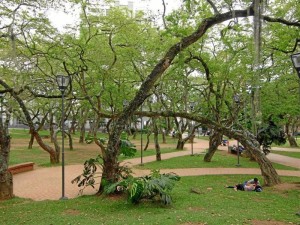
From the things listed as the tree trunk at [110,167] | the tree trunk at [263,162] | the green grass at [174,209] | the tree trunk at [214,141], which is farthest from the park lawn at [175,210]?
the tree trunk at [214,141]

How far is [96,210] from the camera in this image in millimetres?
6980

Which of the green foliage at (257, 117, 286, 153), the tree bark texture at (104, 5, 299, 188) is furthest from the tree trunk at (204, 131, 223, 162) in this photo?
the tree bark texture at (104, 5, 299, 188)

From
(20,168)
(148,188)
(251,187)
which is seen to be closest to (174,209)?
(148,188)

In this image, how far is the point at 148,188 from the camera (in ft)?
23.3

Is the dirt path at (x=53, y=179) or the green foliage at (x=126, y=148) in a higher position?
the green foliage at (x=126, y=148)

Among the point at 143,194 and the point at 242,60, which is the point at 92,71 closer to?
the point at 242,60

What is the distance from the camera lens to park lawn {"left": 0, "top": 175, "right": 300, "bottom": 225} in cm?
593

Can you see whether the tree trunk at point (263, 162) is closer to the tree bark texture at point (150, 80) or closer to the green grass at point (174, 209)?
the green grass at point (174, 209)

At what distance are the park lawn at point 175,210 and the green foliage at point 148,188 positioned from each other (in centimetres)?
16

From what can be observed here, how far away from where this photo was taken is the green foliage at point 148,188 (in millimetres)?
7051

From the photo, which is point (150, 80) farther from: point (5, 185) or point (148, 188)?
point (5, 185)

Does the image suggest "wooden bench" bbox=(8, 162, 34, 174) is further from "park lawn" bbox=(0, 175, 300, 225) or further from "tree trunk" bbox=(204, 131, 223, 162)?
"tree trunk" bbox=(204, 131, 223, 162)

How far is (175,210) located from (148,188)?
82 cm

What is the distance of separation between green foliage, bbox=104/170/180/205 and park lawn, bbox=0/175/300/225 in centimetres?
16
